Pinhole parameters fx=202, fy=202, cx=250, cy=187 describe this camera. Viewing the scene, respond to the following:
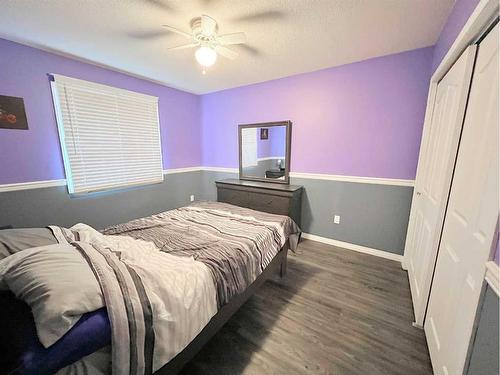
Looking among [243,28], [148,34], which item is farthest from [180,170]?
[243,28]

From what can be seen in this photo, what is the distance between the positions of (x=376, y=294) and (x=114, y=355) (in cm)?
213

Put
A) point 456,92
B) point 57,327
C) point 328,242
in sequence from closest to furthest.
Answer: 1. point 57,327
2. point 456,92
3. point 328,242

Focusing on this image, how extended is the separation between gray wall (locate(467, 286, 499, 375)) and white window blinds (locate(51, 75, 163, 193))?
3.59m

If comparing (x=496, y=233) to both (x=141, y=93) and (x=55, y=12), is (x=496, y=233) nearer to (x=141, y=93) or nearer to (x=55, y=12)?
(x=55, y=12)

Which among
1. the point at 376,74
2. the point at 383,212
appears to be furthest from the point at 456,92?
the point at 383,212

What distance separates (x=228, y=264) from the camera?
137 centimetres

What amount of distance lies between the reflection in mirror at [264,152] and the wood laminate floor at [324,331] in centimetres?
166

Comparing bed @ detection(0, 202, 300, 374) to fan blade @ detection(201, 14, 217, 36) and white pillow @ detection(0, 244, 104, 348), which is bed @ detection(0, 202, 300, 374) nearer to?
white pillow @ detection(0, 244, 104, 348)

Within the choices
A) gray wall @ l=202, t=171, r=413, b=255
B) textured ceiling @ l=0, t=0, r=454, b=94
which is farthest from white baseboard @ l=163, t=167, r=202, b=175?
gray wall @ l=202, t=171, r=413, b=255

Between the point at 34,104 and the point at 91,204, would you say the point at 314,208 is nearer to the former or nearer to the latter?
the point at 91,204

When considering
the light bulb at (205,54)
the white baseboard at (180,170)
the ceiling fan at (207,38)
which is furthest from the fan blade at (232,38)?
the white baseboard at (180,170)

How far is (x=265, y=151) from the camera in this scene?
3383mm

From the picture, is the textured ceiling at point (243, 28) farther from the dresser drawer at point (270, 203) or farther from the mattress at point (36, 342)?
the mattress at point (36, 342)

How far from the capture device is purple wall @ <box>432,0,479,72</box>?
1180 millimetres
